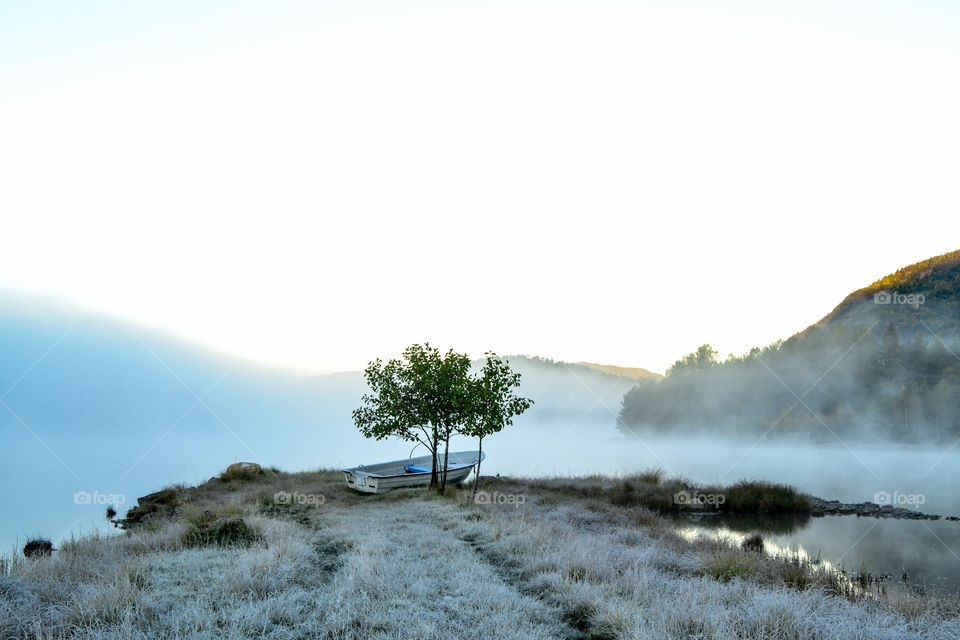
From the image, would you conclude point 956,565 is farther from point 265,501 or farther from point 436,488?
point 265,501

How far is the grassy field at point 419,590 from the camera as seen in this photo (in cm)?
586

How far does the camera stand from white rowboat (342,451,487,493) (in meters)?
21.7

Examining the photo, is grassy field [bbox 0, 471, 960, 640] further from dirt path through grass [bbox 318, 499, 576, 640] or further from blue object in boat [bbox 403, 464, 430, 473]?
blue object in boat [bbox 403, 464, 430, 473]

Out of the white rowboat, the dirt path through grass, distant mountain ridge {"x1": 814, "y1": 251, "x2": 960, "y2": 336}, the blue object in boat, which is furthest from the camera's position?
distant mountain ridge {"x1": 814, "y1": 251, "x2": 960, "y2": 336}

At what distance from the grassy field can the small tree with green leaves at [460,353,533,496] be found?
30.4 feet

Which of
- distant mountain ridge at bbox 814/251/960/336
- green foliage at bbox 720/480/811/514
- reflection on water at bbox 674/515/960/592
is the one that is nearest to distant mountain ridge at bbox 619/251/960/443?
distant mountain ridge at bbox 814/251/960/336

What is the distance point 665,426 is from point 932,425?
180 ft

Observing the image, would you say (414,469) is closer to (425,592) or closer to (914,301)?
(425,592)

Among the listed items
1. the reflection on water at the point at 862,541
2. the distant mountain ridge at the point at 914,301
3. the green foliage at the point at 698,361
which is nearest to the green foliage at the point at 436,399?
the reflection on water at the point at 862,541

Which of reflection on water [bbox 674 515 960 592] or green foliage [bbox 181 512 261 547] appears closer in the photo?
green foliage [bbox 181 512 261 547]

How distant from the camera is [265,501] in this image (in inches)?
693

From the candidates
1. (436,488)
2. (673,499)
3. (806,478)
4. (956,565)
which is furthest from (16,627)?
(806,478)

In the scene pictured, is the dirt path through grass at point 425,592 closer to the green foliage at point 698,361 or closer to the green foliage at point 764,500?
the green foliage at point 764,500

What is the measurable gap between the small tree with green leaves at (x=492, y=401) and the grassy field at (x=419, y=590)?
9.27 metres
